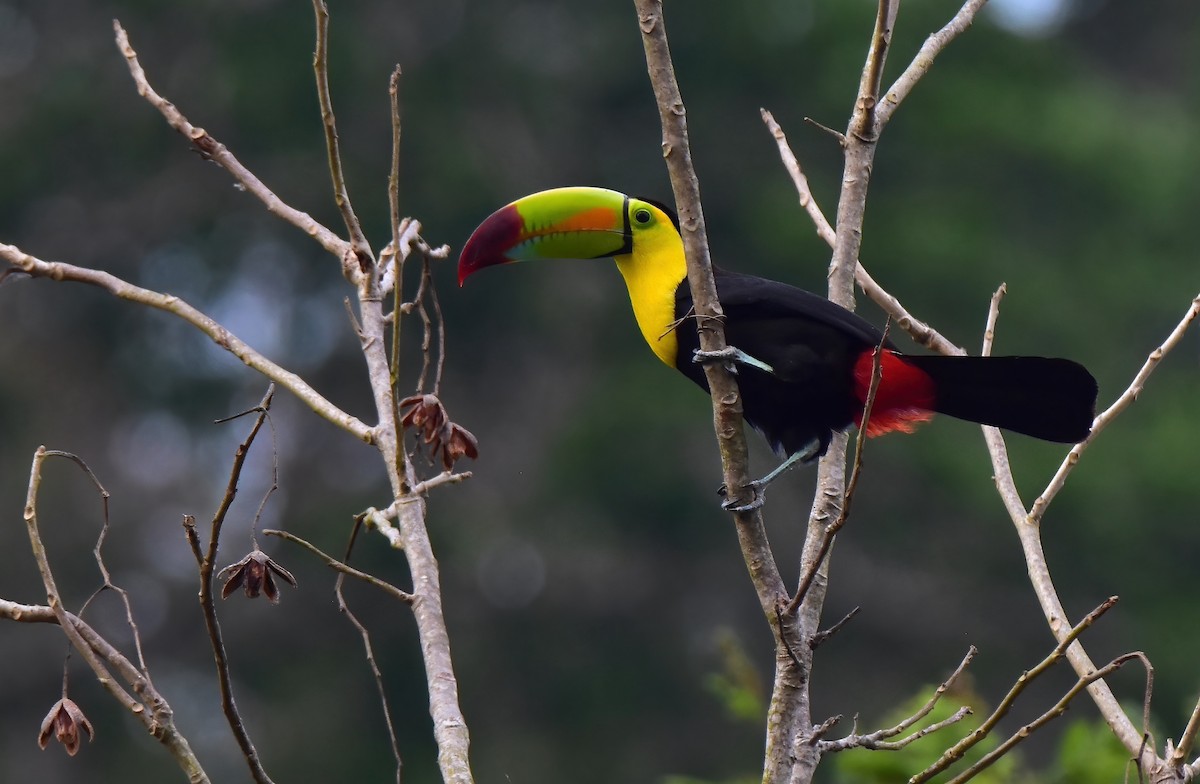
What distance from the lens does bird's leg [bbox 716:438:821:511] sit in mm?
2883

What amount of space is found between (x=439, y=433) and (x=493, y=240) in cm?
96

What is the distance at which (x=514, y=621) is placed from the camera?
14992 millimetres

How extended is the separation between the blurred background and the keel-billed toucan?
973 cm

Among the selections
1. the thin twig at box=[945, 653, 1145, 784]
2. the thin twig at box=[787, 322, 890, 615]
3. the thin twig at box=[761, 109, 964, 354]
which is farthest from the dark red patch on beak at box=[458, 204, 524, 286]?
the thin twig at box=[945, 653, 1145, 784]

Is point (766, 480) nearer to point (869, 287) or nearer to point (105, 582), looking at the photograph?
point (869, 287)

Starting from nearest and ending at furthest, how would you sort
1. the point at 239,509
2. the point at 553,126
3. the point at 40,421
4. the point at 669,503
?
the point at 239,509, the point at 669,503, the point at 40,421, the point at 553,126

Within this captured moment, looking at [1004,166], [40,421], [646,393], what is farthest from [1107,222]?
[40,421]

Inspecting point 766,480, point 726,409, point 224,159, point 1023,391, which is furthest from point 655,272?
point 224,159

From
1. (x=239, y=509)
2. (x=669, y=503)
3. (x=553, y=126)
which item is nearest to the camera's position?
(x=239, y=509)

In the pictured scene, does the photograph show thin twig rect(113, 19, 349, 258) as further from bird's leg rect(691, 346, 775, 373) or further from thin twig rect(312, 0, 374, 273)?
bird's leg rect(691, 346, 775, 373)

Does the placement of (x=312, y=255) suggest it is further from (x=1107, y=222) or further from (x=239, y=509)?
(x=1107, y=222)

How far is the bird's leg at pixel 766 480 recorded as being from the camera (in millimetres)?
2883

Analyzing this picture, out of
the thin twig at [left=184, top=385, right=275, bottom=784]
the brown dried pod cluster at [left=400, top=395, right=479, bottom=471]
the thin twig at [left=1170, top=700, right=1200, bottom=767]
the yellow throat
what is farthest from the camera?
the yellow throat

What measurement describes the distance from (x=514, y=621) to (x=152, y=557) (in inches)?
128
